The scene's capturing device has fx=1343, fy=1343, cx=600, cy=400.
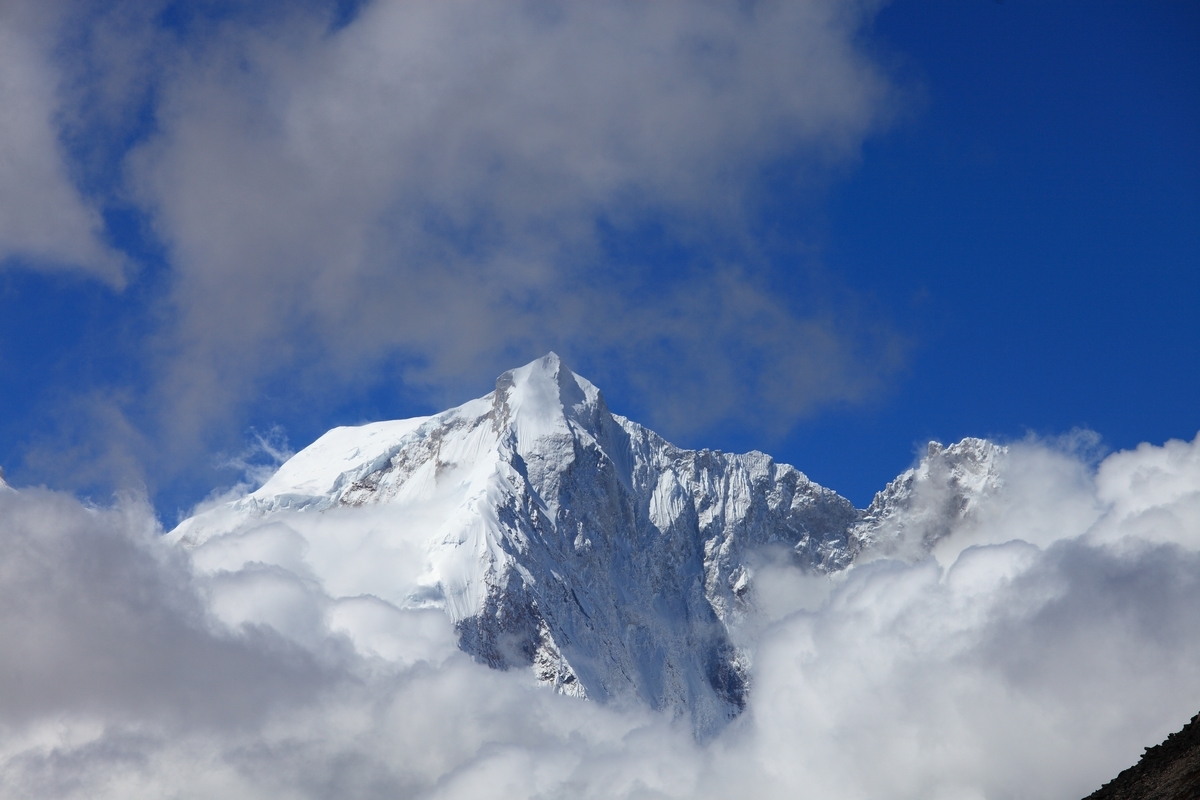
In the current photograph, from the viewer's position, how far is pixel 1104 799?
117 meters

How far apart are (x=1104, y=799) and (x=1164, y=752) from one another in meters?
7.04

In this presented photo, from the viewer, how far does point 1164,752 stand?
388 ft
